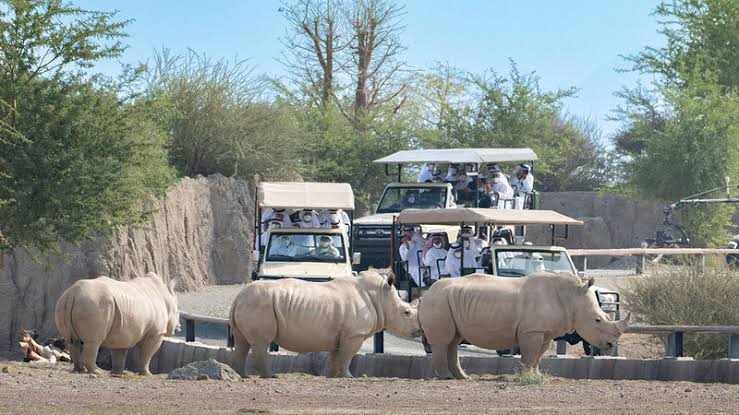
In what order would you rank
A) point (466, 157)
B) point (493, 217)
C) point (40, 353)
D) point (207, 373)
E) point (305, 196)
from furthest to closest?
1. point (466, 157)
2. point (305, 196)
3. point (40, 353)
4. point (493, 217)
5. point (207, 373)

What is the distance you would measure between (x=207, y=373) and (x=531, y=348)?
3.96 m

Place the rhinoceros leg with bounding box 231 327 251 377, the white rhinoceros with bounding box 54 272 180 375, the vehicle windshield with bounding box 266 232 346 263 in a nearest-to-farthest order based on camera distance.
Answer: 1. the rhinoceros leg with bounding box 231 327 251 377
2. the white rhinoceros with bounding box 54 272 180 375
3. the vehicle windshield with bounding box 266 232 346 263

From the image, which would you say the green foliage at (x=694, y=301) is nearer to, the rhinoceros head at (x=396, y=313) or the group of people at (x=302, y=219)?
the group of people at (x=302, y=219)

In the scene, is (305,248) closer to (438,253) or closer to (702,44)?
(438,253)

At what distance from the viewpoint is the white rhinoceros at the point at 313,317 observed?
63.9 ft

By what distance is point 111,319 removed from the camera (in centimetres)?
2025

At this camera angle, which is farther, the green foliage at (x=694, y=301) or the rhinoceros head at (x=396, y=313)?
the green foliage at (x=694, y=301)

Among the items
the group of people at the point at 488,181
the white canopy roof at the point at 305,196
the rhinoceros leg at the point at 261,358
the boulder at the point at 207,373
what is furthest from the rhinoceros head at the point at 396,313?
the group of people at the point at 488,181

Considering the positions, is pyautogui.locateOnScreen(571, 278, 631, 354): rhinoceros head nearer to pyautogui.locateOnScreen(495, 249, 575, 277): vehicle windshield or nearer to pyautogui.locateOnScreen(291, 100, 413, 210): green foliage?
pyautogui.locateOnScreen(495, 249, 575, 277): vehicle windshield

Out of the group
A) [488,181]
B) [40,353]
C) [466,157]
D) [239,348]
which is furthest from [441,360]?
[466,157]

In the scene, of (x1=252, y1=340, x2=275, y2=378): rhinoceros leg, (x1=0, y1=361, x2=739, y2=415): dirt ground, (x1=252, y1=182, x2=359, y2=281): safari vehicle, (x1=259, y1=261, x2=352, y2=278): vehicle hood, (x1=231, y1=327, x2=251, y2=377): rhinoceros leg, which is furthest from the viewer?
(x1=252, y1=182, x2=359, y2=281): safari vehicle

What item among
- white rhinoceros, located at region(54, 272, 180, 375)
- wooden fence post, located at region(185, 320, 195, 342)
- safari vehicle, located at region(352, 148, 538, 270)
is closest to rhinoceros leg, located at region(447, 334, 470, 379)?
white rhinoceros, located at region(54, 272, 180, 375)

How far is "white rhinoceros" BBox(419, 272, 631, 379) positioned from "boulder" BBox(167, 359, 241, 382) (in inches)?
107

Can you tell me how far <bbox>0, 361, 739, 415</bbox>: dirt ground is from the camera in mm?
14883
